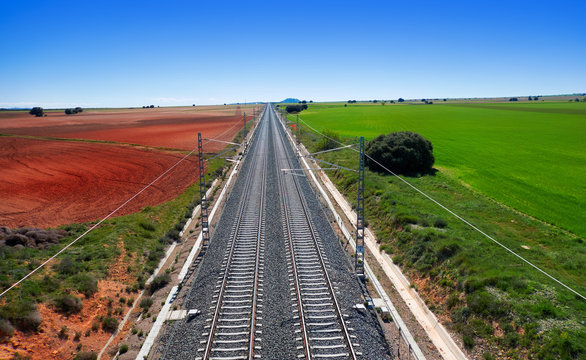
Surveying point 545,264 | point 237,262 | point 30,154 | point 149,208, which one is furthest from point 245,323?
point 30,154

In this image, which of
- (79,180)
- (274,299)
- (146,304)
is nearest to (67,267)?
(146,304)

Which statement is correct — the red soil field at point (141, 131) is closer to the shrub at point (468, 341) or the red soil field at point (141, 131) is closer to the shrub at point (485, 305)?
the shrub at point (485, 305)

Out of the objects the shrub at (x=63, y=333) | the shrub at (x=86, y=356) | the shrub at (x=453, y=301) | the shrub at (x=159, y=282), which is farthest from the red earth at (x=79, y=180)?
the shrub at (x=453, y=301)

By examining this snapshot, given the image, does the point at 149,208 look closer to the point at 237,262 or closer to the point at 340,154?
the point at 237,262

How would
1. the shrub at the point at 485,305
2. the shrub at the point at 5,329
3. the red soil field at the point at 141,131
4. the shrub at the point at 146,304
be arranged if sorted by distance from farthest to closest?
the red soil field at the point at 141,131 < the shrub at the point at 146,304 < the shrub at the point at 485,305 < the shrub at the point at 5,329

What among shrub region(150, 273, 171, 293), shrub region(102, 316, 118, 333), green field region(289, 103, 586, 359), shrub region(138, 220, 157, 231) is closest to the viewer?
green field region(289, 103, 586, 359)

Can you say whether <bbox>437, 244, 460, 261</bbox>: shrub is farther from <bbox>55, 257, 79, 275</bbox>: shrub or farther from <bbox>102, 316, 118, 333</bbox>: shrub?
<bbox>55, 257, 79, 275</bbox>: shrub

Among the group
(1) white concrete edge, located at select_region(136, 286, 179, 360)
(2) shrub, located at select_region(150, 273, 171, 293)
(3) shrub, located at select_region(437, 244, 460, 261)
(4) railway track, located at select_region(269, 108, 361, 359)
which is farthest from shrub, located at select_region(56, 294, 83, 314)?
(3) shrub, located at select_region(437, 244, 460, 261)
